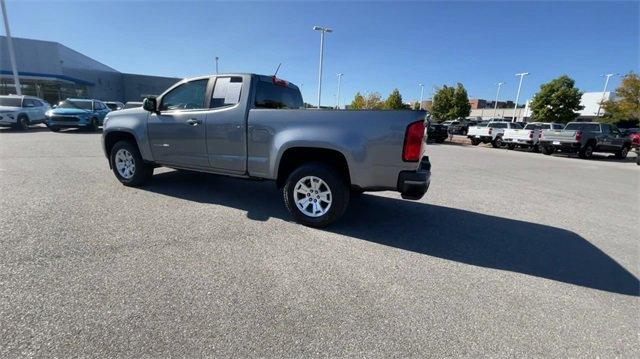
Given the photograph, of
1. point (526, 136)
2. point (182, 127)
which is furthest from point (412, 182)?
point (526, 136)

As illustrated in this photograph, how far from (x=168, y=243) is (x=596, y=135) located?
2174cm

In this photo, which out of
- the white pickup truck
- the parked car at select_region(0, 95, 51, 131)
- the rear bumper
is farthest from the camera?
the white pickup truck

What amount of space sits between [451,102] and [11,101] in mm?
48231

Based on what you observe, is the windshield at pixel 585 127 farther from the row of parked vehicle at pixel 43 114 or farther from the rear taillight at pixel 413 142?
the row of parked vehicle at pixel 43 114

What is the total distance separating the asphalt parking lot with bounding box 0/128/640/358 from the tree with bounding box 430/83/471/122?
45.8m

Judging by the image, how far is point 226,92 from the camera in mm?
4664

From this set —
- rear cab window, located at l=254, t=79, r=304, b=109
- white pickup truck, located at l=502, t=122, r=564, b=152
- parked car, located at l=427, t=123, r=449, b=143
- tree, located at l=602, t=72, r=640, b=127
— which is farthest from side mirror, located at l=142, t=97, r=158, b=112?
tree, located at l=602, t=72, r=640, b=127

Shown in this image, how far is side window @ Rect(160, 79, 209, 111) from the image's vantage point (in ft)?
16.1

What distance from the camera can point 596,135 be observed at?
1706 centimetres

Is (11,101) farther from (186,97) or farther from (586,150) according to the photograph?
(586,150)

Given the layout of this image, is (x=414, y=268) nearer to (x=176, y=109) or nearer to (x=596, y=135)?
(x=176, y=109)

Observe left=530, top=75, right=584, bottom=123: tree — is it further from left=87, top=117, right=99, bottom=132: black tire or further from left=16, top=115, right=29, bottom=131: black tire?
left=16, top=115, right=29, bottom=131: black tire

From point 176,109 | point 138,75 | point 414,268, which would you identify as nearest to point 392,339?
point 414,268

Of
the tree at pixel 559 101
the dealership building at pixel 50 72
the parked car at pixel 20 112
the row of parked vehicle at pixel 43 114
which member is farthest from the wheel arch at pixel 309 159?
the tree at pixel 559 101
